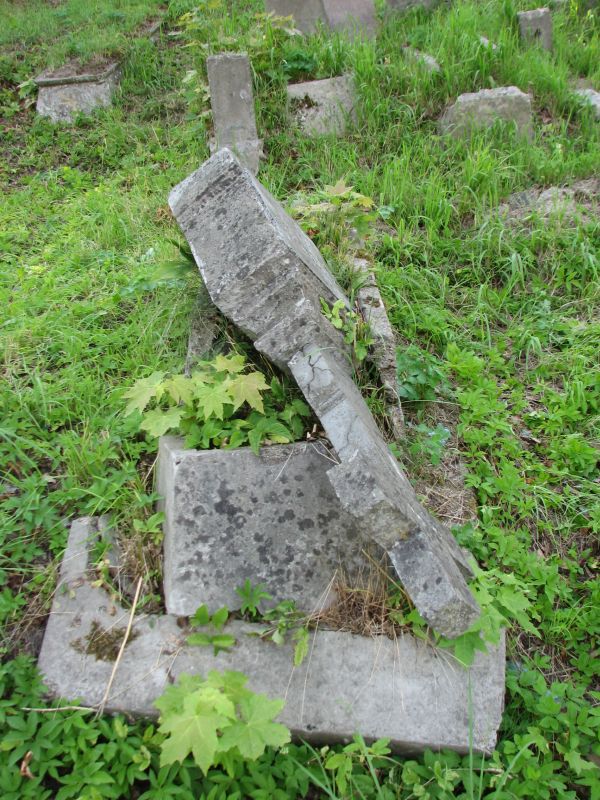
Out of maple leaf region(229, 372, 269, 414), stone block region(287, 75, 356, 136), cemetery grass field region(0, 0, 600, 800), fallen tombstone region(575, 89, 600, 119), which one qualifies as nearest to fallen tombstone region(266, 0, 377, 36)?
cemetery grass field region(0, 0, 600, 800)

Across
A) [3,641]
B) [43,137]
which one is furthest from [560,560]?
[43,137]

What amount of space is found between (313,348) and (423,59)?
4.19m

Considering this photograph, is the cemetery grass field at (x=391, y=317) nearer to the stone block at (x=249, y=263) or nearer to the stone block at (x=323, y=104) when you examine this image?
the stone block at (x=323, y=104)

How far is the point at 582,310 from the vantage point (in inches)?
149

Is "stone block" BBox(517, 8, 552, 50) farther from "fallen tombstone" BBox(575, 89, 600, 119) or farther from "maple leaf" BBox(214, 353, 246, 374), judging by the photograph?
"maple leaf" BBox(214, 353, 246, 374)

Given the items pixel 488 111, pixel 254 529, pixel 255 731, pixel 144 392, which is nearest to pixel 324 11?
pixel 488 111

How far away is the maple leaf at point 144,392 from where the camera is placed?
97.0 inches

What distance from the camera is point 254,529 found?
2230 millimetres

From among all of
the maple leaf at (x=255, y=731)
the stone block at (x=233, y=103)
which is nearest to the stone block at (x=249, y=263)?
the maple leaf at (x=255, y=731)

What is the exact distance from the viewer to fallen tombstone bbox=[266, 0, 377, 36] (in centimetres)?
629

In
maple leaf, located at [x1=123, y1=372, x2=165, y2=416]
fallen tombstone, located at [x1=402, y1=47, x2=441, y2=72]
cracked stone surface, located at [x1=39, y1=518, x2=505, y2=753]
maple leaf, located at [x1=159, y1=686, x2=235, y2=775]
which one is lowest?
cracked stone surface, located at [x1=39, y1=518, x2=505, y2=753]

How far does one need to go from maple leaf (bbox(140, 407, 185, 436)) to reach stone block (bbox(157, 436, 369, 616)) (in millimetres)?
105

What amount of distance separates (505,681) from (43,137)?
5.82 metres

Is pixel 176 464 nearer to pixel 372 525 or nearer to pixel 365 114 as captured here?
pixel 372 525
